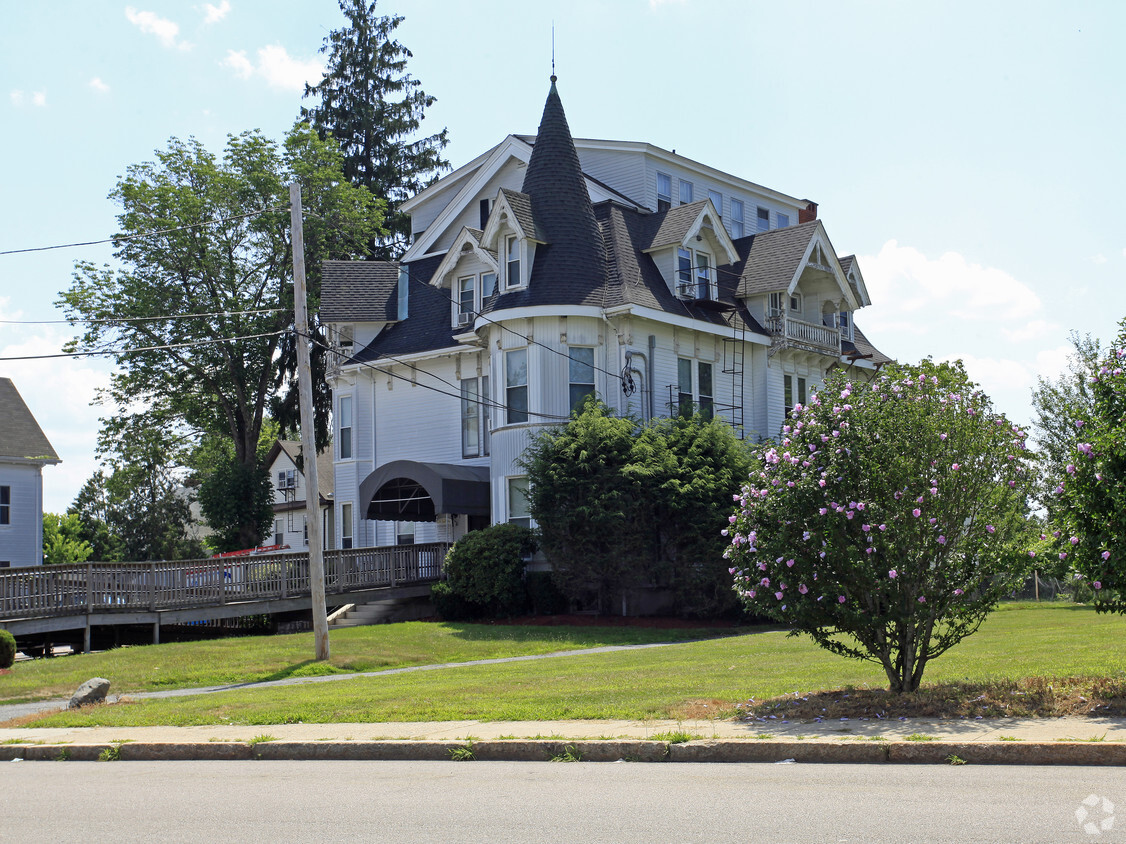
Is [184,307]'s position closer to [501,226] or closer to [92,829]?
[501,226]

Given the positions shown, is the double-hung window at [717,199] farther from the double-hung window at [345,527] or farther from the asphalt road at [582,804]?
the asphalt road at [582,804]

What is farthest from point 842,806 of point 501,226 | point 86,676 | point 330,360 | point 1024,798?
point 330,360

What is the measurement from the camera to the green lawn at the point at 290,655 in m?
20.5

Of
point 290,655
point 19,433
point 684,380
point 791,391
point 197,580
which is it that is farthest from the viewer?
point 19,433

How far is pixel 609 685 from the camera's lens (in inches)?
612

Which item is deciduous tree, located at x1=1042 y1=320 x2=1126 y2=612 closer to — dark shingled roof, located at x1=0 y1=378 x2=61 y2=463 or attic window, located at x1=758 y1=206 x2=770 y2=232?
attic window, located at x1=758 y1=206 x2=770 y2=232

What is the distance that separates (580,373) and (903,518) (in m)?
21.2

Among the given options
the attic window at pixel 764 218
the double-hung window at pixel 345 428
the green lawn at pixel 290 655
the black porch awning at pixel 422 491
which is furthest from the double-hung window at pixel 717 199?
the green lawn at pixel 290 655

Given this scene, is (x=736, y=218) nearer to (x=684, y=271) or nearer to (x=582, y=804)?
(x=684, y=271)

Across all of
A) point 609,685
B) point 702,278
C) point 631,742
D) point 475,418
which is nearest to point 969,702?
point 631,742

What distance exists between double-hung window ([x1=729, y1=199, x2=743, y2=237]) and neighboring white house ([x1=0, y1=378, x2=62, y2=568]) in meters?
29.1

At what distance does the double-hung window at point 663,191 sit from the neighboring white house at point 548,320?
0.10 metres

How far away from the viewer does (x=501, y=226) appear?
33562mm

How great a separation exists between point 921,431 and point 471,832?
6.75 metres
